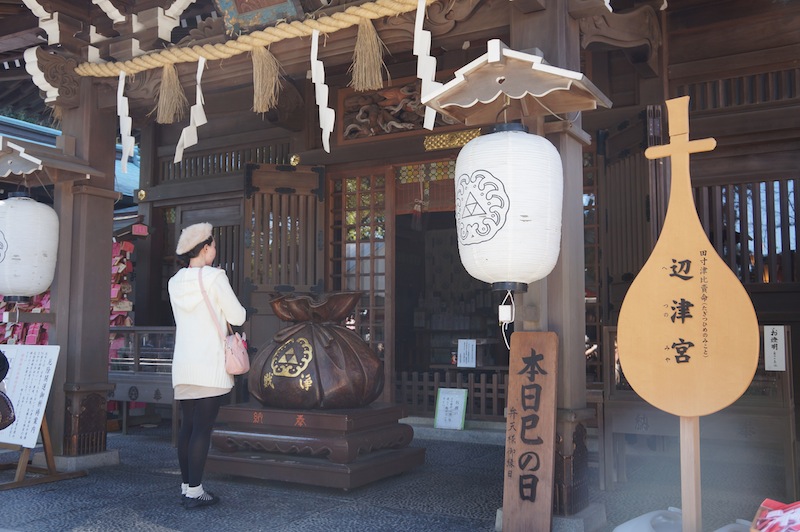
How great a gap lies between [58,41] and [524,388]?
5027 millimetres

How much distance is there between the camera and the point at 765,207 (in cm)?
611

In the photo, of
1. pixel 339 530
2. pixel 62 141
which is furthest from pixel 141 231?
pixel 339 530

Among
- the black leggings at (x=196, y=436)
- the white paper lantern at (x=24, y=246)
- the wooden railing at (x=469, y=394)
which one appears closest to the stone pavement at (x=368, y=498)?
the black leggings at (x=196, y=436)

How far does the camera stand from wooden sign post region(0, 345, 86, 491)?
5.15 m

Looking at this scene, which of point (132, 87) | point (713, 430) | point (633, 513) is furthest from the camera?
point (132, 87)

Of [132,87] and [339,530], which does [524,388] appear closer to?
[339,530]

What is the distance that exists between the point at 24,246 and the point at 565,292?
4.30 metres

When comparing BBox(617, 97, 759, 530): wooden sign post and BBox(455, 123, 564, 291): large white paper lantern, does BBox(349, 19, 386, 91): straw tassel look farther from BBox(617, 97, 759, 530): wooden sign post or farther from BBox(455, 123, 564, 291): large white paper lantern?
BBox(617, 97, 759, 530): wooden sign post

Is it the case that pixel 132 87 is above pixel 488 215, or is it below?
above

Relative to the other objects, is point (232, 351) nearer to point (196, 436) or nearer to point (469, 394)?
point (196, 436)

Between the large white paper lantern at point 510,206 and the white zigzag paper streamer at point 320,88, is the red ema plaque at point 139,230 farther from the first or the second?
the large white paper lantern at point 510,206

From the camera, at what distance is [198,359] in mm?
4438

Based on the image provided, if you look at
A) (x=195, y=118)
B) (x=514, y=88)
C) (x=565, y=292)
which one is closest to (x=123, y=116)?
(x=195, y=118)

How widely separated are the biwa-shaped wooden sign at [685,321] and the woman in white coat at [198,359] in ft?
8.28
